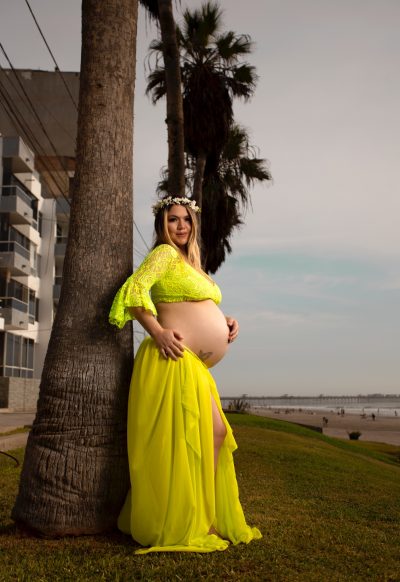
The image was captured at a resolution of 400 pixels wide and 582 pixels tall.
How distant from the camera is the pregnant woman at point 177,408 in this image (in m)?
3.73

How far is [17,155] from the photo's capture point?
32.8 m

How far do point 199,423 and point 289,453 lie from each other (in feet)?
25.2

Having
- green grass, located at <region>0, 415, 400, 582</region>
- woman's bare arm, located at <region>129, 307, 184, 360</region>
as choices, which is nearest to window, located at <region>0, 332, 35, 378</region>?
green grass, located at <region>0, 415, 400, 582</region>

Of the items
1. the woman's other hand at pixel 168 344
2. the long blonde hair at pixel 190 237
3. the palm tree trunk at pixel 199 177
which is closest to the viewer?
the woman's other hand at pixel 168 344

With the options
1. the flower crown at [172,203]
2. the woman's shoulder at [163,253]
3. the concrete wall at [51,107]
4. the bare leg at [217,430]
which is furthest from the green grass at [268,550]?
the concrete wall at [51,107]

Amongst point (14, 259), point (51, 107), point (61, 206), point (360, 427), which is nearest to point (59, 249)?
point (61, 206)

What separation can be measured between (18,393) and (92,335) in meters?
28.7

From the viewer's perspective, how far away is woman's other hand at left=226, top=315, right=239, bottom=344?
14.4 ft

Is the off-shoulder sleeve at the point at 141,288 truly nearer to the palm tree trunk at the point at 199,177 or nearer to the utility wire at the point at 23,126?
the palm tree trunk at the point at 199,177

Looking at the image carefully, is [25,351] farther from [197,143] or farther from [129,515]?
[129,515]

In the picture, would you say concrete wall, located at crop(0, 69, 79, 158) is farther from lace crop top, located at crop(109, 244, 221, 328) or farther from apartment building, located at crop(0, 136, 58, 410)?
lace crop top, located at crop(109, 244, 221, 328)

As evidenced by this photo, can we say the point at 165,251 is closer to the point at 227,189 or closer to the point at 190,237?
the point at 190,237

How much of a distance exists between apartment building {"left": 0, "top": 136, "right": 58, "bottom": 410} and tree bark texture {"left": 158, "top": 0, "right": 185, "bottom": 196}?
2249cm

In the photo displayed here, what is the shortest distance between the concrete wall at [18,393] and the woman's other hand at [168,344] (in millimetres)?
27198
